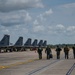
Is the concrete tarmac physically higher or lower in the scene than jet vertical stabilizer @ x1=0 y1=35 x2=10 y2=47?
lower

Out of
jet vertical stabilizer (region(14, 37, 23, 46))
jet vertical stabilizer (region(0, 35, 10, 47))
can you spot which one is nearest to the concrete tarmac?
jet vertical stabilizer (region(0, 35, 10, 47))

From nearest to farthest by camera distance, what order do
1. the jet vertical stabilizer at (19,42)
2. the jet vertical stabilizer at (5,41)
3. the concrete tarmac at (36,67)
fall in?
the concrete tarmac at (36,67) → the jet vertical stabilizer at (5,41) → the jet vertical stabilizer at (19,42)

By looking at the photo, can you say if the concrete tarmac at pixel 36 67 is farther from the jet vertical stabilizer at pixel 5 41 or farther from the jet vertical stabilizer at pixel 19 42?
the jet vertical stabilizer at pixel 19 42

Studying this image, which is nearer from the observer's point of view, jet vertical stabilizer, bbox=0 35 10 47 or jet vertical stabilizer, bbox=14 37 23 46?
jet vertical stabilizer, bbox=0 35 10 47

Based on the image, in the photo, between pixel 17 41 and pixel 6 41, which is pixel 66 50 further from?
pixel 17 41

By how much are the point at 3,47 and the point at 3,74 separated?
244 feet

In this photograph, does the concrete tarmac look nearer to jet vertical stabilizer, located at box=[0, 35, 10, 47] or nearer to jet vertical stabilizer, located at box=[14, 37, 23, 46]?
jet vertical stabilizer, located at box=[0, 35, 10, 47]

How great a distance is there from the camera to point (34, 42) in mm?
145250

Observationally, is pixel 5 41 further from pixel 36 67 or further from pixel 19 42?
pixel 36 67

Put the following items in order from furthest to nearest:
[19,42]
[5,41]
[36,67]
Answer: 1. [19,42]
2. [5,41]
3. [36,67]

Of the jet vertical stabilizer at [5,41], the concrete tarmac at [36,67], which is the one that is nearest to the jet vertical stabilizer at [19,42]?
the jet vertical stabilizer at [5,41]

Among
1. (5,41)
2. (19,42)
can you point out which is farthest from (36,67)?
(19,42)

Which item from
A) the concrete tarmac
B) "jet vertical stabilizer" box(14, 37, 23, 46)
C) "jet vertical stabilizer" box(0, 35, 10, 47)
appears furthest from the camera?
"jet vertical stabilizer" box(14, 37, 23, 46)

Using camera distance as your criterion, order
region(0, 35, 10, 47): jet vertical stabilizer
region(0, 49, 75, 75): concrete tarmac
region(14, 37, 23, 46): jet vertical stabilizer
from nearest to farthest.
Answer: region(0, 49, 75, 75): concrete tarmac
region(0, 35, 10, 47): jet vertical stabilizer
region(14, 37, 23, 46): jet vertical stabilizer
